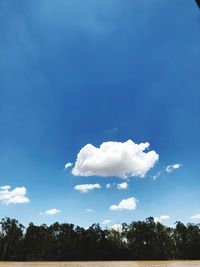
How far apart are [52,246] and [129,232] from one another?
34.5m

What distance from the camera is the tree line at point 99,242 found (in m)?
126

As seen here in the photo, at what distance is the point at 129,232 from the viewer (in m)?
136

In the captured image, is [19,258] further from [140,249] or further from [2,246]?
[140,249]

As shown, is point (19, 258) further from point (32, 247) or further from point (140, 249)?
point (140, 249)

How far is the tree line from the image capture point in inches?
4941

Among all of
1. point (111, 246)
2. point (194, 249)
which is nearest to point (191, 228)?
point (194, 249)

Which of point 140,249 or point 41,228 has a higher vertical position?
point 41,228

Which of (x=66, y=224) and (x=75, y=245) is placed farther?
(x=66, y=224)

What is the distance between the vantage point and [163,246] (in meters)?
131

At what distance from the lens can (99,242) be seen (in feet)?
420

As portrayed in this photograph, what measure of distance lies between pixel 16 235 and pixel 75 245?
2647 cm

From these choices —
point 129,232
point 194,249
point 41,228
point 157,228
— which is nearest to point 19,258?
point 41,228

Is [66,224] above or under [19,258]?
above

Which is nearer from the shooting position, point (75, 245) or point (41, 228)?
point (75, 245)
